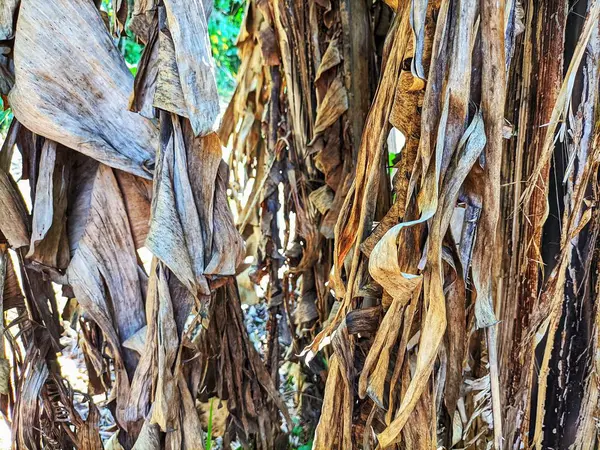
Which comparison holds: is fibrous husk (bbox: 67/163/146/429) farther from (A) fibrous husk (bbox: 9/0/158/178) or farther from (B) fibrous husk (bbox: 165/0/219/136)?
(B) fibrous husk (bbox: 165/0/219/136)

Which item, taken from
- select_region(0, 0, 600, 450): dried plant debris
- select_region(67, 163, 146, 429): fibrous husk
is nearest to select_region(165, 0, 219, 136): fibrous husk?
select_region(0, 0, 600, 450): dried plant debris

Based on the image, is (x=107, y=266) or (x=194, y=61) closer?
(x=194, y=61)

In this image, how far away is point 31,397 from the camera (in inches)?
27.5

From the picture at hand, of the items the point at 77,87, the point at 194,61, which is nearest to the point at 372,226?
the point at 194,61

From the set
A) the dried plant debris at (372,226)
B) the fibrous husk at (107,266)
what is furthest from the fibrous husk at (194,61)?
the fibrous husk at (107,266)

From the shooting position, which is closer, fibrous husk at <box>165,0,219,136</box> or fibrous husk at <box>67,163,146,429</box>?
fibrous husk at <box>165,0,219,136</box>

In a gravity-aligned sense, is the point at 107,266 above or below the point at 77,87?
below

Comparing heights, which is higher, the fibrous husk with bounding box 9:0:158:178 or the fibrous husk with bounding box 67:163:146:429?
the fibrous husk with bounding box 9:0:158:178

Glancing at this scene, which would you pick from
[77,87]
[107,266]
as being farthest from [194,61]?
[107,266]

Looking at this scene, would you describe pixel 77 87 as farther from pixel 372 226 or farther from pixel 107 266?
pixel 372 226

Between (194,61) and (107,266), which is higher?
(194,61)

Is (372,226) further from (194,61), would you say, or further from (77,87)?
(77,87)

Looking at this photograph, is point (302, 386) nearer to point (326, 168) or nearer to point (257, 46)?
point (326, 168)

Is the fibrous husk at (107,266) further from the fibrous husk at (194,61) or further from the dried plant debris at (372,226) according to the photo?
the fibrous husk at (194,61)
